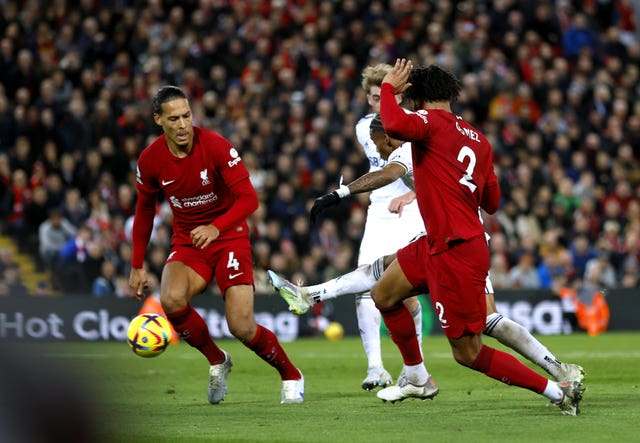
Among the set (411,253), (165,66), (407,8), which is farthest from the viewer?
(407,8)

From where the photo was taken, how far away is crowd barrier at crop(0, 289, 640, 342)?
1770 cm

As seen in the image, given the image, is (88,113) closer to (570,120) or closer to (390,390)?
(570,120)

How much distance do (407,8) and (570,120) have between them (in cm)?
429

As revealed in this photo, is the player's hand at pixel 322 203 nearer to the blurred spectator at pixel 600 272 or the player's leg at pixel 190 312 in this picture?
the player's leg at pixel 190 312

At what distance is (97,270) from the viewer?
18.7 m

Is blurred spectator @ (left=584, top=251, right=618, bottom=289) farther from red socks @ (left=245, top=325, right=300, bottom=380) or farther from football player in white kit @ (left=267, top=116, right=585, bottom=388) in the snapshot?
red socks @ (left=245, top=325, right=300, bottom=380)

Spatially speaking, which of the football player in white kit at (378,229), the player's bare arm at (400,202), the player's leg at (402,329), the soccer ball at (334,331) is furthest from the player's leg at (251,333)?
the soccer ball at (334,331)

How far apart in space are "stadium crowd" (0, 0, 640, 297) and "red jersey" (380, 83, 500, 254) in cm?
1162

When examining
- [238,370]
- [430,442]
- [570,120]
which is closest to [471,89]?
[570,120]

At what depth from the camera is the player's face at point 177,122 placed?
8.41 metres

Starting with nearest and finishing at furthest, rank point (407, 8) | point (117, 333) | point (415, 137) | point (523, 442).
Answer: point (523, 442), point (415, 137), point (117, 333), point (407, 8)

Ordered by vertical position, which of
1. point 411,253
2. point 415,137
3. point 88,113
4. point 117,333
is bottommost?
point 117,333

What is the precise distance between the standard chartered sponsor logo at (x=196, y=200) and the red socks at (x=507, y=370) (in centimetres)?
270

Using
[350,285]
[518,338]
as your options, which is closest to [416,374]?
[350,285]
